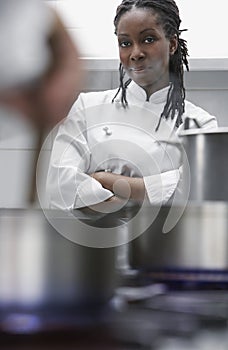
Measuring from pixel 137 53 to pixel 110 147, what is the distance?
224 mm

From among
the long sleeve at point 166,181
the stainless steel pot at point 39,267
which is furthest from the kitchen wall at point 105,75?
the stainless steel pot at point 39,267

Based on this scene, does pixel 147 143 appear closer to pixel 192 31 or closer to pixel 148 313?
pixel 192 31

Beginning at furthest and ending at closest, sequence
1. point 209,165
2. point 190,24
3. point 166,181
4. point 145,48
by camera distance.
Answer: point 190,24 < point 145,48 < point 166,181 < point 209,165

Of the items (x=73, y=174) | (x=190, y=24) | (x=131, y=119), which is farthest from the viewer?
(x=190, y=24)

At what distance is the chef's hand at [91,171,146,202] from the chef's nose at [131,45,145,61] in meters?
0.29

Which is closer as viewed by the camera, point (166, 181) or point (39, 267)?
point (39, 267)

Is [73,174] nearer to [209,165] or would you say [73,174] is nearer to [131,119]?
[131,119]

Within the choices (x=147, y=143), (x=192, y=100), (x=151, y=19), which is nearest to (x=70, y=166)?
(x=147, y=143)

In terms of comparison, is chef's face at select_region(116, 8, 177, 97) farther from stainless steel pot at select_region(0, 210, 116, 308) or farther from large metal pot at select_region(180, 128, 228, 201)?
stainless steel pot at select_region(0, 210, 116, 308)

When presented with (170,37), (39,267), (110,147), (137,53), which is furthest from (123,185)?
(39,267)

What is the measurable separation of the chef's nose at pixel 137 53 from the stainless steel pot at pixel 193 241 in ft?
3.53

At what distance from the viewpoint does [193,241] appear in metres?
0.49

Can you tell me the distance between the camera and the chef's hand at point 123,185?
4.42 ft

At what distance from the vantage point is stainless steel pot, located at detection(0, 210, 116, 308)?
0.35m
